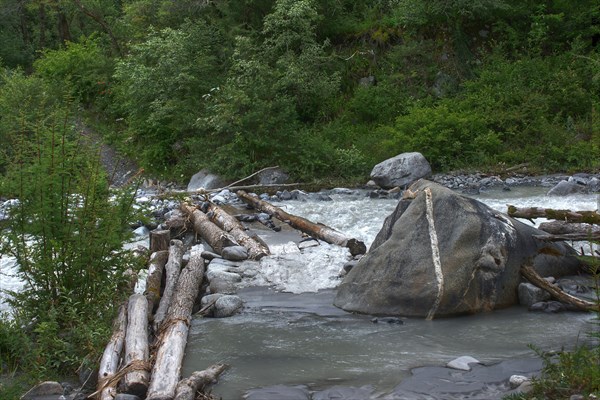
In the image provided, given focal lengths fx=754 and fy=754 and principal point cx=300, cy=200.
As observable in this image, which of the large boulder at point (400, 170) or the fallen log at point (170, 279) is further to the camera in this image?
the large boulder at point (400, 170)

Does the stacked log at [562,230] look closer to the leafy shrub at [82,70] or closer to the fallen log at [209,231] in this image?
the fallen log at [209,231]

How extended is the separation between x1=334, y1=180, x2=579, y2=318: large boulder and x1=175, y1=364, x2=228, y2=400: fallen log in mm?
2180

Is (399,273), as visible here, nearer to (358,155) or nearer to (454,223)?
(454,223)

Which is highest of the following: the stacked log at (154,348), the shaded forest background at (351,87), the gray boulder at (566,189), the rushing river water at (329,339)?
the shaded forest background at (351,87)

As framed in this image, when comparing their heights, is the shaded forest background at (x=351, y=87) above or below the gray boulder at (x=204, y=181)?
above

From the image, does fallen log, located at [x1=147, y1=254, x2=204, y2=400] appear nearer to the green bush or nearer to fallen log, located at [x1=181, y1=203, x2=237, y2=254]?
the green bush

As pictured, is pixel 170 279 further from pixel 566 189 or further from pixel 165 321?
pixel 566 189

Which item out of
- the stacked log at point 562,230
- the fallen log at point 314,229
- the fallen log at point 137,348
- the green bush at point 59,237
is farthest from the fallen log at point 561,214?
the green bush at point 59,237

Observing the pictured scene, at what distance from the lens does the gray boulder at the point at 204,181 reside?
17.7 meters

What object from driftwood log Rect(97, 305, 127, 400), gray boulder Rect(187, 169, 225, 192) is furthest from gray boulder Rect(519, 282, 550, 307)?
gray boulder Rect(187, 169, 225, 192)

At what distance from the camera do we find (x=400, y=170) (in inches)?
656

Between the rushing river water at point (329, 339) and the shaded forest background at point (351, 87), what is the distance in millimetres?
9212

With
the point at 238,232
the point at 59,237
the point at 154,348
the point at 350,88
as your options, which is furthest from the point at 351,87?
the point at 154,348

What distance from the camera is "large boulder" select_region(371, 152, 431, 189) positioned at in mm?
16516
